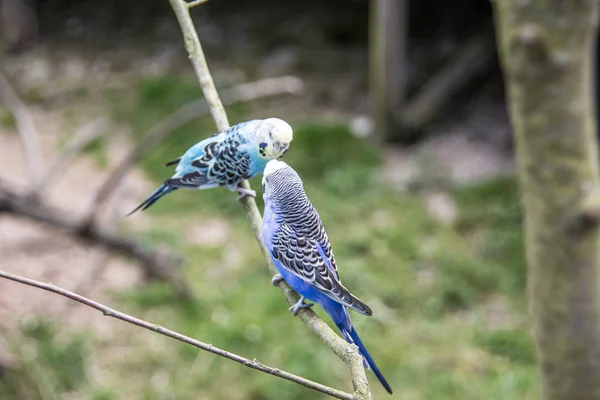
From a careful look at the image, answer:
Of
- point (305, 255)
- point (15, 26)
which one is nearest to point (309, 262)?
point (305, 255)

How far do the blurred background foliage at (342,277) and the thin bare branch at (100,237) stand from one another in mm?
144

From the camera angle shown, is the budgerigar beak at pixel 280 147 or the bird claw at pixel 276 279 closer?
the budgerigar beak at pixel 280 147

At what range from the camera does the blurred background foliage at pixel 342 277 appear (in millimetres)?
3650

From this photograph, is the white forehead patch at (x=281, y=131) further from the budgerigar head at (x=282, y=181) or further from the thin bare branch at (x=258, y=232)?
the thin bare branch at (x=258, y=232)

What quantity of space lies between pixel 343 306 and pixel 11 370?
8.73 ft

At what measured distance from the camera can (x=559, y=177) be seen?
2.30 m

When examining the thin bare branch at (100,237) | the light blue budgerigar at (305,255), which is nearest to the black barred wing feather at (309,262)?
the light blue budgerigar at (305,255)

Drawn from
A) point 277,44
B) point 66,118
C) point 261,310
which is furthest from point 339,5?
point 261,310

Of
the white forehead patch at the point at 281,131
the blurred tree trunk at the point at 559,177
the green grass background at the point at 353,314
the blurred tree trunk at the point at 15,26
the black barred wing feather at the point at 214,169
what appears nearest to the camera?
the white forehead patch at the point at 281,131

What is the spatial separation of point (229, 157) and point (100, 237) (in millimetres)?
3030

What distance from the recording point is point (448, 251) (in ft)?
15.1

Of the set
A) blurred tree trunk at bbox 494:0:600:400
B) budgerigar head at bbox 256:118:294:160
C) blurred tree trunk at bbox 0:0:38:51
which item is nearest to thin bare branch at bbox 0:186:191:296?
blurred tree trunk at bbox 494:0:600:400

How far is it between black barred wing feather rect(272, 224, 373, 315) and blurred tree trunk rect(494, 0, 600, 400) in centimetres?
141

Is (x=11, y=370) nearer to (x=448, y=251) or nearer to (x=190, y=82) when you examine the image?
(x=448, y=251)
